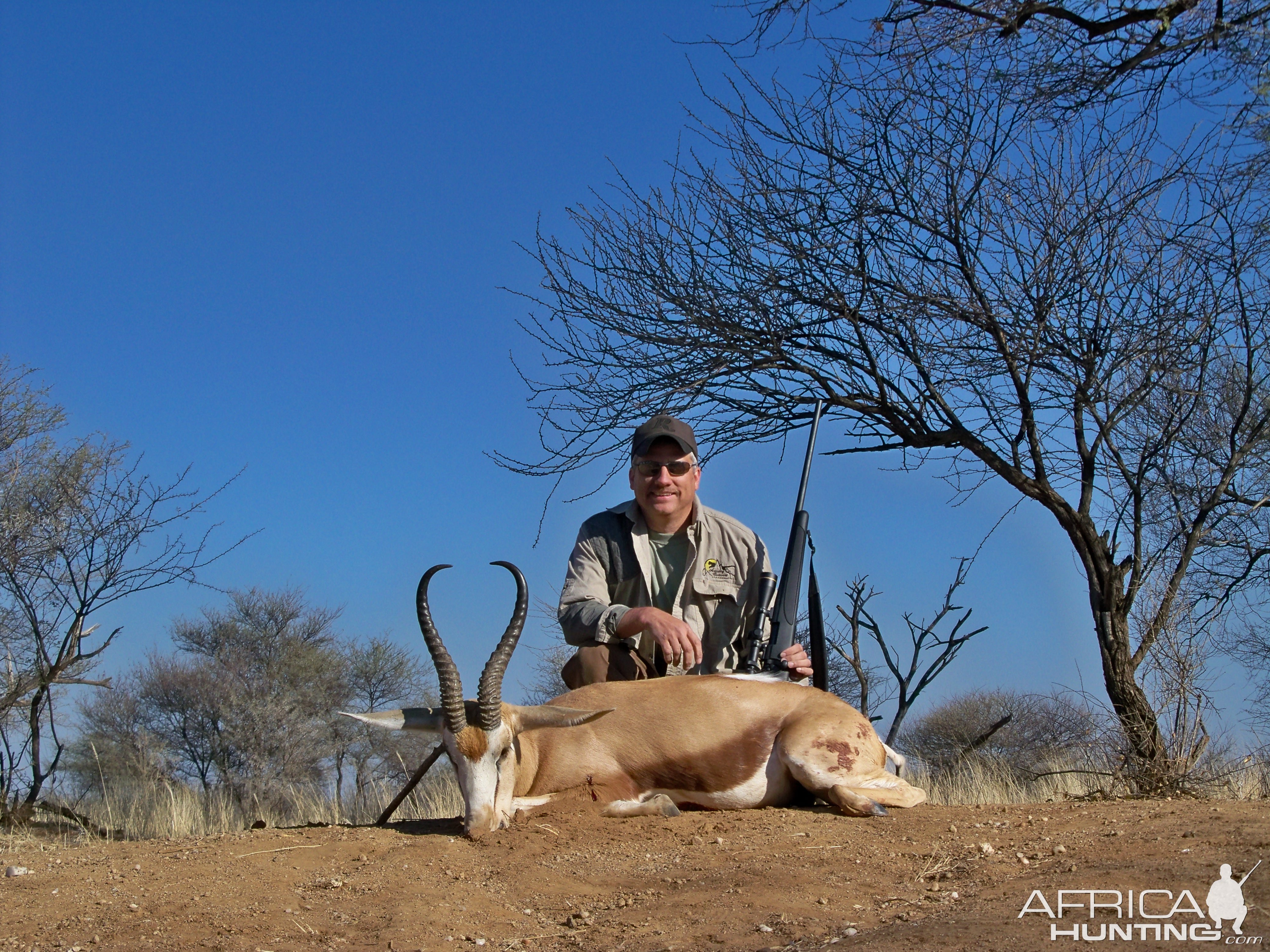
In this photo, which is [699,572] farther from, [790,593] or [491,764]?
[491,764]

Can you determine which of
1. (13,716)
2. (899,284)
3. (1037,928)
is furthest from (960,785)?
(13,716)

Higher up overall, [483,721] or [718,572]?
[718,572]

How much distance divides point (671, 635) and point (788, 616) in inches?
37.1

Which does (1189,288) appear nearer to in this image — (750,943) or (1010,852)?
(1010,852)

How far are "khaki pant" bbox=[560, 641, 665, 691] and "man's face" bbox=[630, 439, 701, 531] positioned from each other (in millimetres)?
789

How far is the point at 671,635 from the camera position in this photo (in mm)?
5492

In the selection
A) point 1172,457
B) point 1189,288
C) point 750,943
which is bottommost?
point 750,943

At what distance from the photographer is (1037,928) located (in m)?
3.10

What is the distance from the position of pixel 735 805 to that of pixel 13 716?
9019mm

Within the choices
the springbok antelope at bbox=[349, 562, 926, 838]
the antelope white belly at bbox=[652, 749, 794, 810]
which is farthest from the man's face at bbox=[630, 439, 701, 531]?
the antelope white belly at bbox=[652, 749, 794, 810]

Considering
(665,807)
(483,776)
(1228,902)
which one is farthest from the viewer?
(665,807)

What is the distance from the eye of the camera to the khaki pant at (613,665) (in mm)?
6211

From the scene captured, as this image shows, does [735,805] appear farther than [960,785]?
No

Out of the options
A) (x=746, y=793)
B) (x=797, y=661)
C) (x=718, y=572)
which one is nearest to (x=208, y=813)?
(x=718, y=572)
